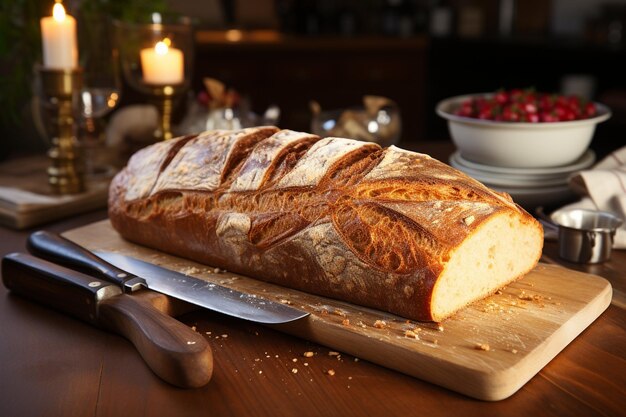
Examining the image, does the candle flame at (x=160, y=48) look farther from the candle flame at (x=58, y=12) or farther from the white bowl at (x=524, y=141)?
the white bowl at (x=524, y=141)

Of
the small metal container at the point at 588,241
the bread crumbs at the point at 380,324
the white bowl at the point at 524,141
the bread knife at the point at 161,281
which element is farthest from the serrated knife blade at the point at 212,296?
the white bowl at the point at 524,141

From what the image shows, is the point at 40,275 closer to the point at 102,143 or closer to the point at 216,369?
the point at 216,369

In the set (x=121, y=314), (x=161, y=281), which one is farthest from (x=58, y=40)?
(x=121, y=314)

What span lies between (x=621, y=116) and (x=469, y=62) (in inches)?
78.1

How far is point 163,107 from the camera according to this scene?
203cm

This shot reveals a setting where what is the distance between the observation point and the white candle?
1800mm

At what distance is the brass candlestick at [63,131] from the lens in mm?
1808

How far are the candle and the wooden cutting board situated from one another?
0.87 metres

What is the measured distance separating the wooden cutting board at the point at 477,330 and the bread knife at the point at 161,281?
0.04m

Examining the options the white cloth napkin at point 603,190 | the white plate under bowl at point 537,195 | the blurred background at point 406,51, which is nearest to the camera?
the white cloth napkin at point 603,190

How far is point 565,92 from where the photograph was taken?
4656 millimetres

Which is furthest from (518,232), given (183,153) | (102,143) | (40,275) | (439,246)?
(102,143)

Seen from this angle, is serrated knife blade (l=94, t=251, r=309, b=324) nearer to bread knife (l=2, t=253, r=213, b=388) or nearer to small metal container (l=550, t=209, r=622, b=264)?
bread knife (l=2, t=253, r=213, b=388)

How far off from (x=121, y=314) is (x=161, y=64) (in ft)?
3.49
